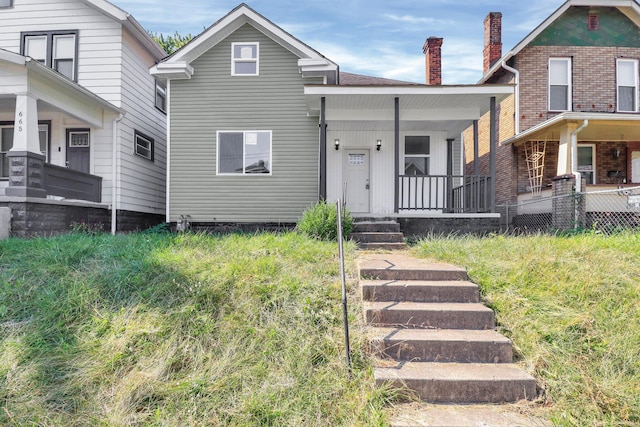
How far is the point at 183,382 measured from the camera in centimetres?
304

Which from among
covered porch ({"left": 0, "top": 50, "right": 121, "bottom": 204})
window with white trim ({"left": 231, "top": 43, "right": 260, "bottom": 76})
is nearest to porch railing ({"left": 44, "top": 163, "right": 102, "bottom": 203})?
covered porch ({"left": 0, "top": 50, "right": 121, "bottom": 204})

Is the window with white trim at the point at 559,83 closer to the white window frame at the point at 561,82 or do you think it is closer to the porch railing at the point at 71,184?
the white window frame at the point at 561,82

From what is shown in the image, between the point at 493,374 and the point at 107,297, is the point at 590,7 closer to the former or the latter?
the point at 493,374

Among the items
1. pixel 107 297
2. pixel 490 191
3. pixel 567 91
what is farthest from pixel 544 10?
pixel 107 297

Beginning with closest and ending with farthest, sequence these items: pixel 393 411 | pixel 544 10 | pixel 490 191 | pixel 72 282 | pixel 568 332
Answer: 1. pixel 393 411
2. pixel 568 332
3. pixel 72 282
4. pixel 490 191
5. pixel 544 10

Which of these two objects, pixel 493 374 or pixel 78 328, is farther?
pixel 78 328

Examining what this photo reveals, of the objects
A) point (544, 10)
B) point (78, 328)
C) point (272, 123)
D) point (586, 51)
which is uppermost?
point (544, 10)

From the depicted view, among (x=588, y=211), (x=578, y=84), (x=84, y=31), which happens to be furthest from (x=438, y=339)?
(x=578, y=84)

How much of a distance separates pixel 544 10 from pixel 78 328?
1465 cm

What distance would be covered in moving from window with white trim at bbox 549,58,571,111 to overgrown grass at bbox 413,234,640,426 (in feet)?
26.9

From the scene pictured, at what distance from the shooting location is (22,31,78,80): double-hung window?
1002 cm

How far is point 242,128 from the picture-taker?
9.87 meters

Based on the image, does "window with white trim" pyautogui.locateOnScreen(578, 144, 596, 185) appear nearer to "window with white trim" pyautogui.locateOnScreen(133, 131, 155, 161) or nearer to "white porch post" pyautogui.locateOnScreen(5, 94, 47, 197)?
"window with white trim" pyautogui.locateOnScreen(133, 131, 155, 161)

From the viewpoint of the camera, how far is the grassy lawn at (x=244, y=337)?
2850 mm
